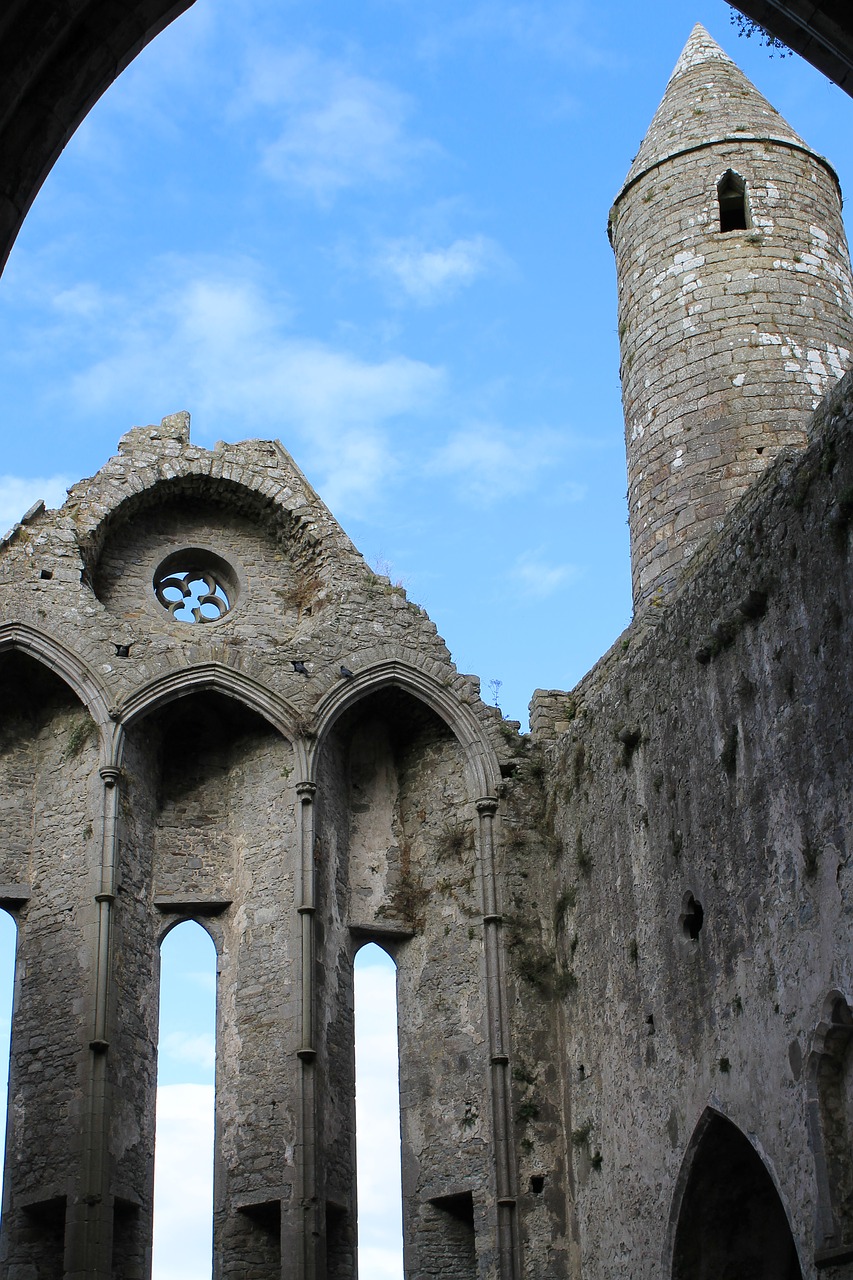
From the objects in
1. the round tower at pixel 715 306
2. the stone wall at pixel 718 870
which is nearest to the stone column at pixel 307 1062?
the stone wall at pixel 718 870

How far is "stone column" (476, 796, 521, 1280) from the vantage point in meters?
14.8

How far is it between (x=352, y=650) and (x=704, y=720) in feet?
15.7

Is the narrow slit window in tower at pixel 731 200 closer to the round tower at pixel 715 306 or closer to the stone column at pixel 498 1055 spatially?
the round tower at pixel 715 306

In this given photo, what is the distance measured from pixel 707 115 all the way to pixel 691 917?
357 inches

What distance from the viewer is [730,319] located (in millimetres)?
16719

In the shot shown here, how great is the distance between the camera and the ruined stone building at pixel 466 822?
1263 centimetres

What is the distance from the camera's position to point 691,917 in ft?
42.9

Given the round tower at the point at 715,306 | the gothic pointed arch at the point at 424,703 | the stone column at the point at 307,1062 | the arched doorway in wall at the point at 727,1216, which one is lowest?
the arched doorway in wall at the point at 727,1216

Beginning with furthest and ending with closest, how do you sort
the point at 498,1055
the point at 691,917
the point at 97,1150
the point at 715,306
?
the point at 715,306 → the point at 498,1055 → the point at 97,1150 → the point at 691,917

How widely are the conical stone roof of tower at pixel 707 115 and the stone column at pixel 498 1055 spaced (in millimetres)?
6978

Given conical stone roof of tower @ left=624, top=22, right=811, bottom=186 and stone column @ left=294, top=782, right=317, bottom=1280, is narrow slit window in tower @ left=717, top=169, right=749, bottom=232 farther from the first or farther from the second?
stone column @ left=294, top=782, right=317, bottom=1280

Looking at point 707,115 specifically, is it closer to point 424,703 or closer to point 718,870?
point 424,703

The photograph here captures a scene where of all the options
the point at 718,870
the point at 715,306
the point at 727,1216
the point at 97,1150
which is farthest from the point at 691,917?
the point at 715,306

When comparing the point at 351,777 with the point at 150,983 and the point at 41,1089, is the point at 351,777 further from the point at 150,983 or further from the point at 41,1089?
the point at 41,1089
